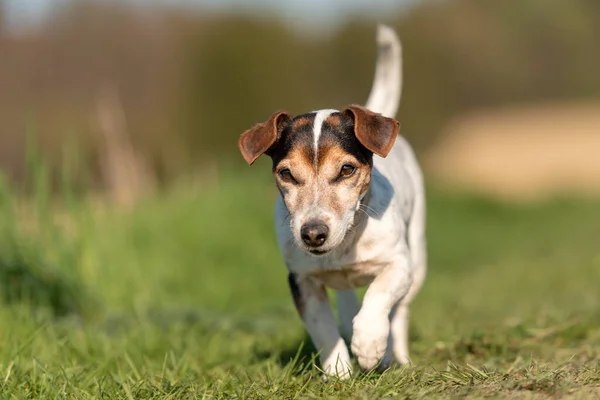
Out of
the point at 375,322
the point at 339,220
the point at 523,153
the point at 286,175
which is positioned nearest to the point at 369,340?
the point at 375,322

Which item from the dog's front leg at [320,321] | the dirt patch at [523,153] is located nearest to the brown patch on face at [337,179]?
the dog's front leg at [320,321]

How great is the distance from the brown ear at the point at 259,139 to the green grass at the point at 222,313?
1.06 m

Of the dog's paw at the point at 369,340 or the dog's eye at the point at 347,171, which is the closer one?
the dog's paw at the point at 369,340

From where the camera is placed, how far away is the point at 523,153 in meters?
30.8

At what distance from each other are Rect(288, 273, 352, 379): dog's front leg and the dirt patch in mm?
13777

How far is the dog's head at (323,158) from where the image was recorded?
4422 millimetres

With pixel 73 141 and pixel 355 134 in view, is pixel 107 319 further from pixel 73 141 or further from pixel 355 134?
pixel 355 134

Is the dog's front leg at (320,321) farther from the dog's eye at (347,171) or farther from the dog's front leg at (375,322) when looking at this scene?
the dog's eye at (347,171)

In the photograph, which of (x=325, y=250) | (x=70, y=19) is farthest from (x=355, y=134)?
(x=70, y=19)

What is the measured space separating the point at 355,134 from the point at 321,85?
17304 mm

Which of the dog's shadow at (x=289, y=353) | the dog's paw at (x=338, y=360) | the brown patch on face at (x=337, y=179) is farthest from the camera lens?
the dog's shadow at (x=289, y=353)

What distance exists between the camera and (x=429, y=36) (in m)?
24.8

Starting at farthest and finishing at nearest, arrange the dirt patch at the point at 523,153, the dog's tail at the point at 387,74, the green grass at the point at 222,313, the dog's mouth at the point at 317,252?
the dirt patch at the point at 523,153 < the dog's tail at the point at 387,74 < the dog's mouth at the point at 317,252 < the green grass at the point at 222,313

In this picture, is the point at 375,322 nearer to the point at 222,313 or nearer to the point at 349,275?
the point at 349,275
